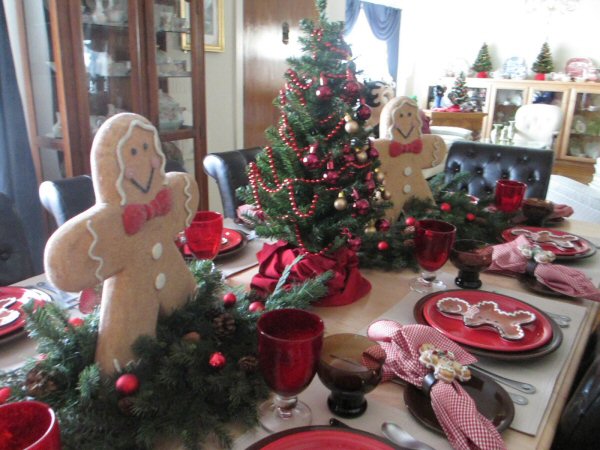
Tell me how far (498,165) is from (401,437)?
1.68 meters

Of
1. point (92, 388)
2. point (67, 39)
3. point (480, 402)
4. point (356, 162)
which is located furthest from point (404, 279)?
point (67, 39)

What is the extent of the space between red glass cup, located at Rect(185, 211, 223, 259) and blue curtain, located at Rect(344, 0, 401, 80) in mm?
5401

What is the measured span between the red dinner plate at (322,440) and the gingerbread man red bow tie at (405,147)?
0.93 m

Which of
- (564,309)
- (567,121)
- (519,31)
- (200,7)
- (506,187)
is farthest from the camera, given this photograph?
(519,31)

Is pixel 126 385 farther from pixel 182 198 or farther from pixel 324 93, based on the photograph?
pixel 324 93

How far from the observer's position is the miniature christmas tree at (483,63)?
6.70m

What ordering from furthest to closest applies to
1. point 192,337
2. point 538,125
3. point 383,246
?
point 538,125, point 383,246, point 192,337

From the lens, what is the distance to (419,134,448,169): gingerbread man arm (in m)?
1.46

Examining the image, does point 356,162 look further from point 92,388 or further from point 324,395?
point 92,388

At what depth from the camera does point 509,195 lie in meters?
1.53

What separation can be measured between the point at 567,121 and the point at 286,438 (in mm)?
6709

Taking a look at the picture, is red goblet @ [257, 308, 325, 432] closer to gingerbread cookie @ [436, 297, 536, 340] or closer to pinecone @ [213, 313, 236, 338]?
pinecone @ [213, 313, 236, 338]

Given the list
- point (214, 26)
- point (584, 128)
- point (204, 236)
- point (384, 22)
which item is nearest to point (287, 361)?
point (204, 236)

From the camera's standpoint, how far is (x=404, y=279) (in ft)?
3.82
